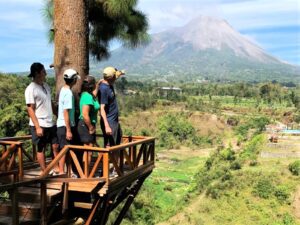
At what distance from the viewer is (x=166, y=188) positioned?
4659 cm

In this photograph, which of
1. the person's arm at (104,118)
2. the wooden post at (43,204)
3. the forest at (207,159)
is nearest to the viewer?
the wooden post at (43,204)

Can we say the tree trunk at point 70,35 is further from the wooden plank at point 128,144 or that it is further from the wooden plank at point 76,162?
the wooden plank at point 76,162

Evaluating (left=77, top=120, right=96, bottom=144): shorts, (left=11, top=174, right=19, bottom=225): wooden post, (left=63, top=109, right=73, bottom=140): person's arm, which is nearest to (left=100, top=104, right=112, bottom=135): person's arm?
(left=77, top=120, right=96, bottom=144): shorts

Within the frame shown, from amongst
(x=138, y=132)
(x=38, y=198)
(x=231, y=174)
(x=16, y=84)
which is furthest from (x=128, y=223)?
(x=138, y=132)

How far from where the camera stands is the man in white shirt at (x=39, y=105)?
479cm

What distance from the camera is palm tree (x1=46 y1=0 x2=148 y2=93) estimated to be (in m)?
5.91

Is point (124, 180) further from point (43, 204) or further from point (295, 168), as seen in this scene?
point (295, 168)

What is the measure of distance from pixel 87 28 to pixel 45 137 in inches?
72.2

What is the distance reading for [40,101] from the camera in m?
4.87

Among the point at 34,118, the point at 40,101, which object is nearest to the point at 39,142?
the point at 34,118

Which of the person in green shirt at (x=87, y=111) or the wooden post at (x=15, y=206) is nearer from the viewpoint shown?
the wooden post at (x=15, y=206)

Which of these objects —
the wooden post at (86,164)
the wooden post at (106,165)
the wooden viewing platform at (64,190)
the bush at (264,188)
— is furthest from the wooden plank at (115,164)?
the bush at (264,188)

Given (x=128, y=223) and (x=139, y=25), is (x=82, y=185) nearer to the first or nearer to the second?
(x=139, y=25)

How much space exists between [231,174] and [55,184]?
113ft
